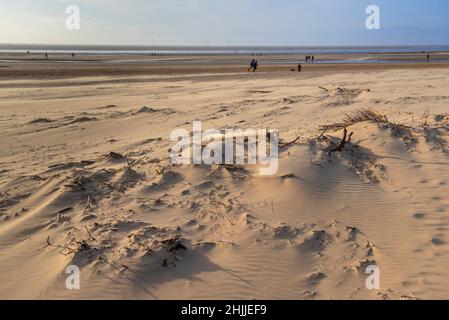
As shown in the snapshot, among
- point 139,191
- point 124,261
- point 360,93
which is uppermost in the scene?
point 360,93

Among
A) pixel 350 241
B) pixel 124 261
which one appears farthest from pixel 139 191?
pixel 350 241

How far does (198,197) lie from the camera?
5.46 metres

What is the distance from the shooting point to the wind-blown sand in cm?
393

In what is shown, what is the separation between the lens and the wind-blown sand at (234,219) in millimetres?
3932

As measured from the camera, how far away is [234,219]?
16.3 ft

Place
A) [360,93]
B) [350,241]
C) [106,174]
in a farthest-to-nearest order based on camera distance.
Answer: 1. [360,93]
2. [106,174]
3. [350,241]

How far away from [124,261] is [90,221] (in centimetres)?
107

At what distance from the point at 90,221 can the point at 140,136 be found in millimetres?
4280

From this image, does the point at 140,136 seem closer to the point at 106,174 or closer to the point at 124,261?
the point at 106,174
